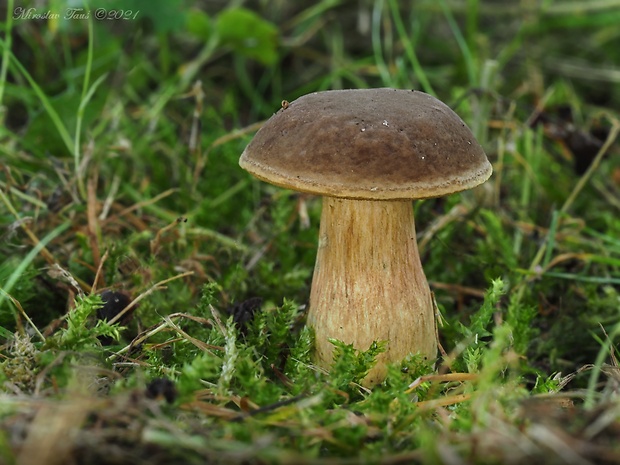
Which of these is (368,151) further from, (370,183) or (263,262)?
(263,262)

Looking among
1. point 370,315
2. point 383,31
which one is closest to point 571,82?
point 383,31

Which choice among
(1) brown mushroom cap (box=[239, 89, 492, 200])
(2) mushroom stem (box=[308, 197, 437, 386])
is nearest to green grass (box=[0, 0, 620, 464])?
(2) mushroom stem (box=[308, 197, 437, 386])

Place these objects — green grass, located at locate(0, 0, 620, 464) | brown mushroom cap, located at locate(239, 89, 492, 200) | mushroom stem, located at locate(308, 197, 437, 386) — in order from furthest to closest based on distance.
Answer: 1. mushroom stem, located at locate(308, 197, 437, 386)
2. brown mushroom cap, located at locate(239, 89, 492, 200)
3. green grass, located at locate(0, 0, 620, 464)

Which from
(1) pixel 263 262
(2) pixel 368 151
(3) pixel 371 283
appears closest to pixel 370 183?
(2) pixel 368 151

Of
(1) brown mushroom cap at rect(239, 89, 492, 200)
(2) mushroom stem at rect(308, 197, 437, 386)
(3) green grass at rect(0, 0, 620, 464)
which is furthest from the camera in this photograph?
(2) mushroom stem at rect(308, 197, 437, 386)

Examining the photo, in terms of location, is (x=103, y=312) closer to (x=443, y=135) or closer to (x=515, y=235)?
(x=443, y=135)

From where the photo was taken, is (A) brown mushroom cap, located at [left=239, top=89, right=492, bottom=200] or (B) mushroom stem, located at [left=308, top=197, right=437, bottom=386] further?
(B) mushroom stem, located at [left=308, top=197, right=437, bottom=386]

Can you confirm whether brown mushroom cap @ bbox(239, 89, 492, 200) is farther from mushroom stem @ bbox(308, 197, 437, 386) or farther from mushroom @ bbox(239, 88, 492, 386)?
mushroom stem @ bbox(308, 197, 437, 386)
